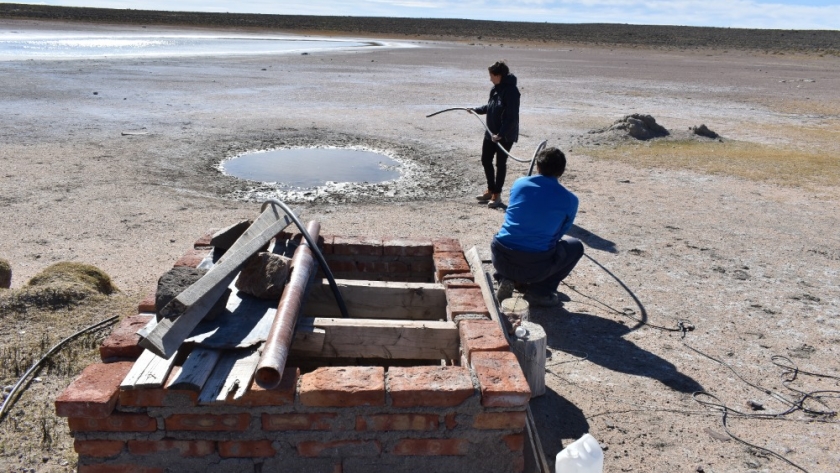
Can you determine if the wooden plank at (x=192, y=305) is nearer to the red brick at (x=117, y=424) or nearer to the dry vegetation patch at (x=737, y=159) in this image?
the red brick at (x=117, y=424)

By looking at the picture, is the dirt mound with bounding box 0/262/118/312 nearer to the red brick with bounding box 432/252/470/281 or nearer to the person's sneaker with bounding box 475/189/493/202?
the red brick with bounding box 432/252/470/281

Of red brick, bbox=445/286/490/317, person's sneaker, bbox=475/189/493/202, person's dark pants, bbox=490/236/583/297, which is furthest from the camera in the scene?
person's sneaker, bbox=475/189/493/202

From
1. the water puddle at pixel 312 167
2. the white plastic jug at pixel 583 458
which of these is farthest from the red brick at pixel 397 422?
the water puddle at pixel 312 167

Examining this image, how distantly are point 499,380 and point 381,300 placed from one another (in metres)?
1.37

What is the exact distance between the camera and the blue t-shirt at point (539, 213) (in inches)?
209

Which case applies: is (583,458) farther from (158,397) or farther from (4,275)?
(4,275)

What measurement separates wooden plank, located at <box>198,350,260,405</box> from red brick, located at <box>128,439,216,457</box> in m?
0.25

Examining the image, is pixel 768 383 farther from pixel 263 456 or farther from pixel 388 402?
pixel 263 456

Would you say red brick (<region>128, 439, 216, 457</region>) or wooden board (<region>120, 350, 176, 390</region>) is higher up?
wooden board (<region>120, 350, 176, 390</region>)

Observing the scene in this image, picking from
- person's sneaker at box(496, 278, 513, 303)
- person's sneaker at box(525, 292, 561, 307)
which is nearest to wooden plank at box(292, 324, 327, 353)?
person's sneaker at box(496, 278, 513, 303)

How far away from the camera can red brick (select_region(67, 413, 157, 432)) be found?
2.81 metres

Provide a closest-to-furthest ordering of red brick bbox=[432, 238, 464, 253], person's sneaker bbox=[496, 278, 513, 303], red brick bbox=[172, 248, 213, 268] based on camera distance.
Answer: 1. red brick bbox=[172, 248, 213, 268]
2. red brick bbox=[432, 238, 464, 253]
3. person's sneaker bbox=[496, 278, 513, 303]

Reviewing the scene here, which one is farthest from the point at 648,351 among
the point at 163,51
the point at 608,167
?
the point at 163,51

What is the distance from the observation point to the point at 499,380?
119 inches
